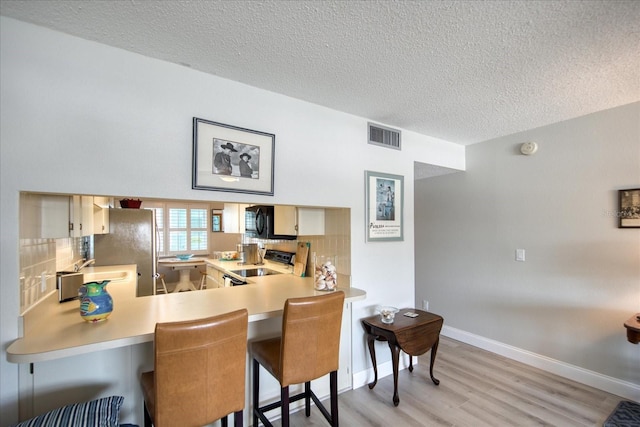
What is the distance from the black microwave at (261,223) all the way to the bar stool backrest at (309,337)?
1.52m

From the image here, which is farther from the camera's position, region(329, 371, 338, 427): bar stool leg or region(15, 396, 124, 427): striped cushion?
region(329, 371, 338, 427): bar stool leg

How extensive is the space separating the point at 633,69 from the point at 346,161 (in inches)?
77.2

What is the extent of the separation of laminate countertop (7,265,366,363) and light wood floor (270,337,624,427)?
0.91m

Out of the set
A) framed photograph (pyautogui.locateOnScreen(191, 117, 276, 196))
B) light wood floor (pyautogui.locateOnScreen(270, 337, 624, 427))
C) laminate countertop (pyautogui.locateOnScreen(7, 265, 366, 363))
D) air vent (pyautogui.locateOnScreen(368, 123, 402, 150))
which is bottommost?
light wood floor (pyautogui.locateOnScreen(270, 337, 624, 427))

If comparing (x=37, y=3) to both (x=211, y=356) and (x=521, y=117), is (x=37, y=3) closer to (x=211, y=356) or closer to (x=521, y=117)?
(x=211, y=356)

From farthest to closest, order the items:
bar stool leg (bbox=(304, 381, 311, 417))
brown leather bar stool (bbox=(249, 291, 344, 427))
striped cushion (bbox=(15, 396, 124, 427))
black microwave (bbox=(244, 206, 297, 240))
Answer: black microwave (bbox=(244, 206, 297, 240)), bar stool leg (bbox=(304, 381, 311, 417)), brown leather bar stool (bbox=(249, 291, 344, 427)), striped cushion (bbox=(15, 396, 124, 427))

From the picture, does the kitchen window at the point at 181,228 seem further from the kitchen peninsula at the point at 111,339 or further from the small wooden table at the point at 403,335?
the small wooden table at the point at 403,335

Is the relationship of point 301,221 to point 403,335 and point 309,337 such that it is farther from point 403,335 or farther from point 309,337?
point 403,335

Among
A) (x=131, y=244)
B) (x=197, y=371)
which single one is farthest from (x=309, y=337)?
(x=131, y=244)

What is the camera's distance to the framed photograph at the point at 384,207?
2729mm

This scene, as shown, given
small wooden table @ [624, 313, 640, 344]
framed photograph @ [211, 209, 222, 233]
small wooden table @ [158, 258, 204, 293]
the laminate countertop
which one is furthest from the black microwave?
framed photograph @ [211, 209, 222, 233]

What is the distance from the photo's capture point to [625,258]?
2.48 meters

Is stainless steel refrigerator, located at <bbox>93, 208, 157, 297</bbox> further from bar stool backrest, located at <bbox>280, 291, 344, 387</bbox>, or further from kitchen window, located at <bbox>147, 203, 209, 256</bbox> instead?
bar stool backrest, located at <bbox>280, 291, 344, 387</bbox>

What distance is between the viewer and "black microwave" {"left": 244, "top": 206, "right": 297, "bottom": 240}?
3.31 m
